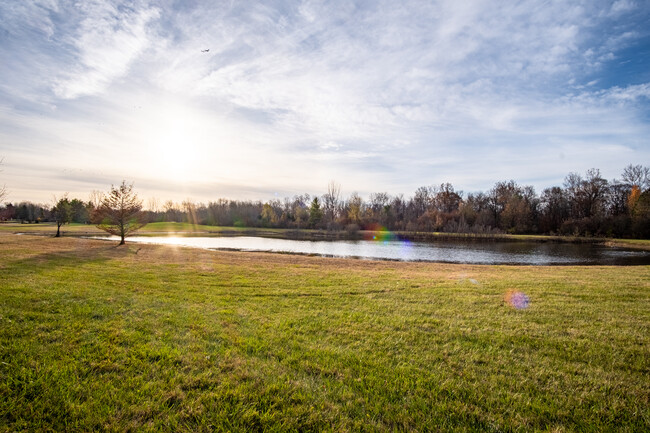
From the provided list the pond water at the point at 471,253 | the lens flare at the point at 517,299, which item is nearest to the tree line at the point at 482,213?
the pond water at the point at 471,253

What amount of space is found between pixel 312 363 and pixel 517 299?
6647 mm

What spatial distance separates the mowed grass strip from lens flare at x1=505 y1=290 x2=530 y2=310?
10.9 inches

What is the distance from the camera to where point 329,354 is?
14.3 feet

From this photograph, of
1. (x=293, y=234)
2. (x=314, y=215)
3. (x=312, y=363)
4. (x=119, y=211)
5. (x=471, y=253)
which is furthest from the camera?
(x=314, y=215)

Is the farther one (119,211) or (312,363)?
(119,211)

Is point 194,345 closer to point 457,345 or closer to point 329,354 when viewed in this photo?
point 329,354

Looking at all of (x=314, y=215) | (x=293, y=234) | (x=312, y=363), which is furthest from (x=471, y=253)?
Result: (x=314, y=215)

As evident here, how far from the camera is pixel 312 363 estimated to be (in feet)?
13.4

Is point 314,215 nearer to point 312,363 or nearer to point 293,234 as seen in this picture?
point 293,234

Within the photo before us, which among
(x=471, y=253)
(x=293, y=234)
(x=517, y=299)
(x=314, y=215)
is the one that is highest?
(x=314, y=215)

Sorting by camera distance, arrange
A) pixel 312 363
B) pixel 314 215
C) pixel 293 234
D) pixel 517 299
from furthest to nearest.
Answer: pixel 314 215
pixel 293 234
pixel 517 299
pixel 312 363

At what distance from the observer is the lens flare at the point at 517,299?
7320 millimetres

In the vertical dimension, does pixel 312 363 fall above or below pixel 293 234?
above

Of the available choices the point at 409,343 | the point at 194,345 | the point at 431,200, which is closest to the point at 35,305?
the point at 194,345
